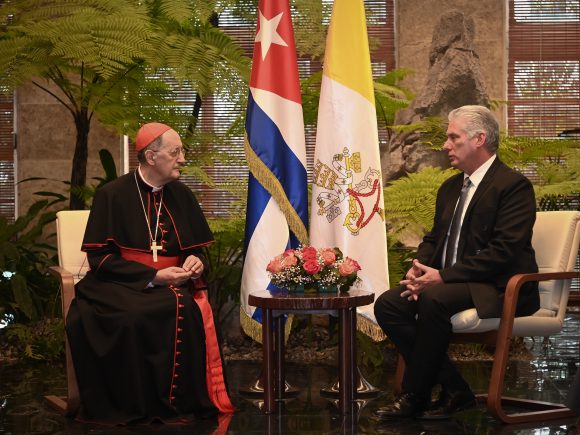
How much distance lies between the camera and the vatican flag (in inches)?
216

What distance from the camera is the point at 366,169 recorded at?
18.2ft

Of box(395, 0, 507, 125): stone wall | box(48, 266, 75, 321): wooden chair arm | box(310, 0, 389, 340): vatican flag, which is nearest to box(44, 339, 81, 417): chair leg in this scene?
box(48, 266, 75, 321): wooden chair arm

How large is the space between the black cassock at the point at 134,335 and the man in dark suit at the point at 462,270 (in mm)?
937

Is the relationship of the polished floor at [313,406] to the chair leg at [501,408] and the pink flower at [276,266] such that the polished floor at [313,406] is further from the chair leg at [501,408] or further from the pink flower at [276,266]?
A: the pink flower at [276,266]

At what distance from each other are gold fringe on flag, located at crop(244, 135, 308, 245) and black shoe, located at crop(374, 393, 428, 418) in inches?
52.8

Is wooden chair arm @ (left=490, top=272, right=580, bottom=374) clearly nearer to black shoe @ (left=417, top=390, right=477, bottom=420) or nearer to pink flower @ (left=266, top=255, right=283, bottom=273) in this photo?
black shoe @ (left=417, top=390, right=477, bottom=420)

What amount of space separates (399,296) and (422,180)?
1876 millimetres

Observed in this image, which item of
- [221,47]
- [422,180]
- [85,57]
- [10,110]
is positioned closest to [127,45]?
[85,57]

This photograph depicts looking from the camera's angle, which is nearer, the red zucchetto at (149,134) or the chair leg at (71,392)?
the chair leg at (71,392)

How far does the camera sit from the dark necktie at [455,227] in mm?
4855

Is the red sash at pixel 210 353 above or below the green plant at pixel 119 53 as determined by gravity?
below

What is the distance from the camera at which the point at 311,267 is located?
15.5ft

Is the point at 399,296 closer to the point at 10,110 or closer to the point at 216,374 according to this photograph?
the point at 216,374

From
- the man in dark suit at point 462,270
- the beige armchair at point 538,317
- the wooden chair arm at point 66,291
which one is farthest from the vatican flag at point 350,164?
the wooden chair arm at point 66,291
